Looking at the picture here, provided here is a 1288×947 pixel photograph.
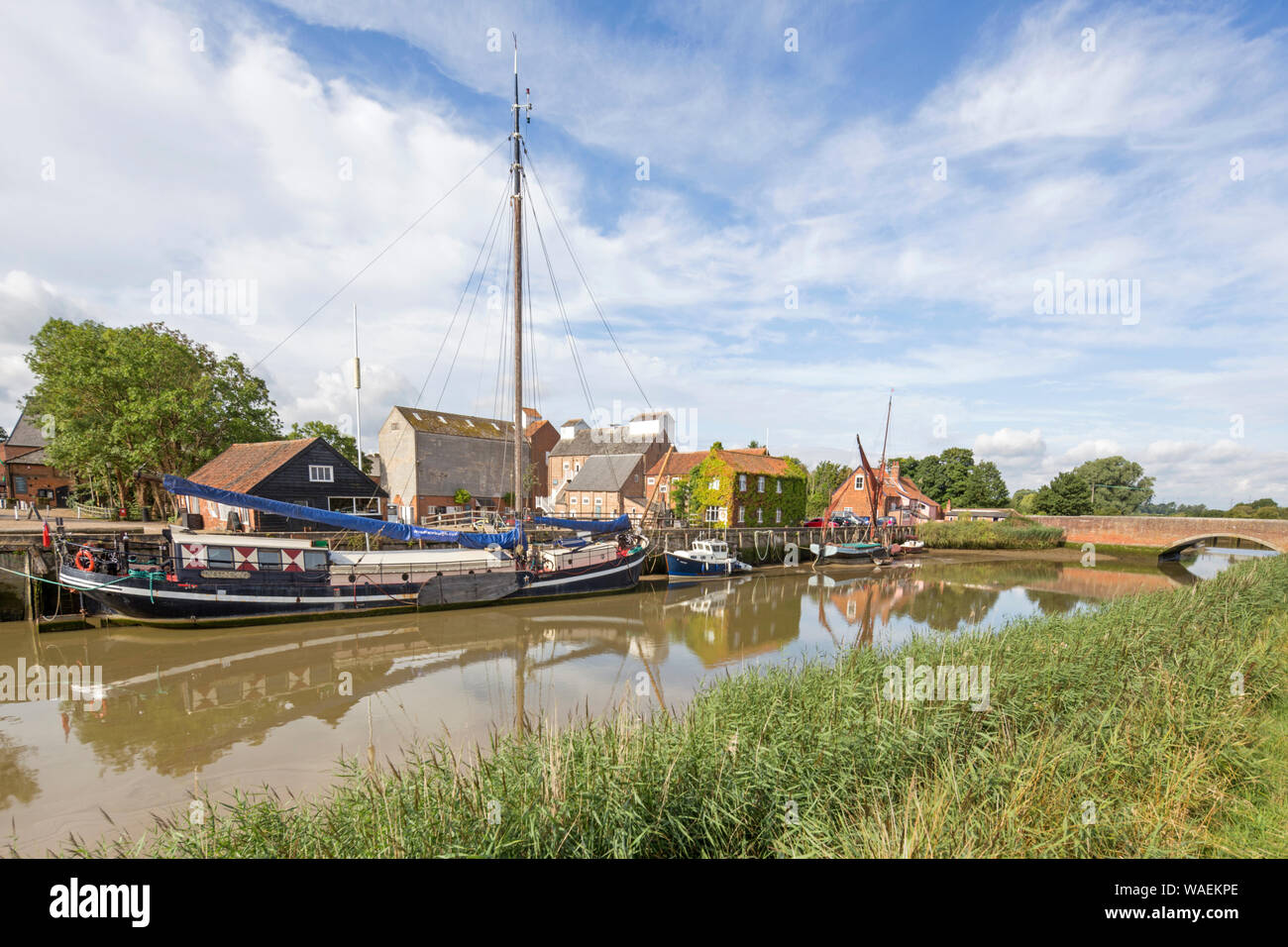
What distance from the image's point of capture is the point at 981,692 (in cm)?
824

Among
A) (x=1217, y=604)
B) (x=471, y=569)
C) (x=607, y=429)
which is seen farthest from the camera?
(x=607, y=429)

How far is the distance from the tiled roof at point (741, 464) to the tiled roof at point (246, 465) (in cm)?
2499

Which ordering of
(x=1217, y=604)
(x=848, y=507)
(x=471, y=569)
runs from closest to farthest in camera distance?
(x=1217, y=604) < (x=471, y=569) < (x=848, y=507)

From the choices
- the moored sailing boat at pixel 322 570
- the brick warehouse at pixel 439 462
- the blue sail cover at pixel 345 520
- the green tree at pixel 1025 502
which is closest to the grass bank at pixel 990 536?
the green tree at pixel 1025 502

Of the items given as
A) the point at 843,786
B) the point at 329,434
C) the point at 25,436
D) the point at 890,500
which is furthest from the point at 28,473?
the point at 890,500

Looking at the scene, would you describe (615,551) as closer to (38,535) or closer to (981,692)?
(981,692)

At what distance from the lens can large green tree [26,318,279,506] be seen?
1281 inches

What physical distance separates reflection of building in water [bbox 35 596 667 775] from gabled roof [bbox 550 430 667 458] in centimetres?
3546

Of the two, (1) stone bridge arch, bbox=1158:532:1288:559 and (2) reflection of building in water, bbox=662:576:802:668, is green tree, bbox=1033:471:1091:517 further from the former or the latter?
(2) reflection of building in water, bbox=662:576:802:668

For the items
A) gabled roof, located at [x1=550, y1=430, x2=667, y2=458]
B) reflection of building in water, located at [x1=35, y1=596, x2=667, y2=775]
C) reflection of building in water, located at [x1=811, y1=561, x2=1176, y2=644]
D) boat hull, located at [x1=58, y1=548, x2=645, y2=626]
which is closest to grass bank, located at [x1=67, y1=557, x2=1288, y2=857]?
reflection of building in water, located at [x1=35, y1=596, x2=667, y2=775]

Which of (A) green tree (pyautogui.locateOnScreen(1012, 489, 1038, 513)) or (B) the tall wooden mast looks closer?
(B) the tall wooden mast
